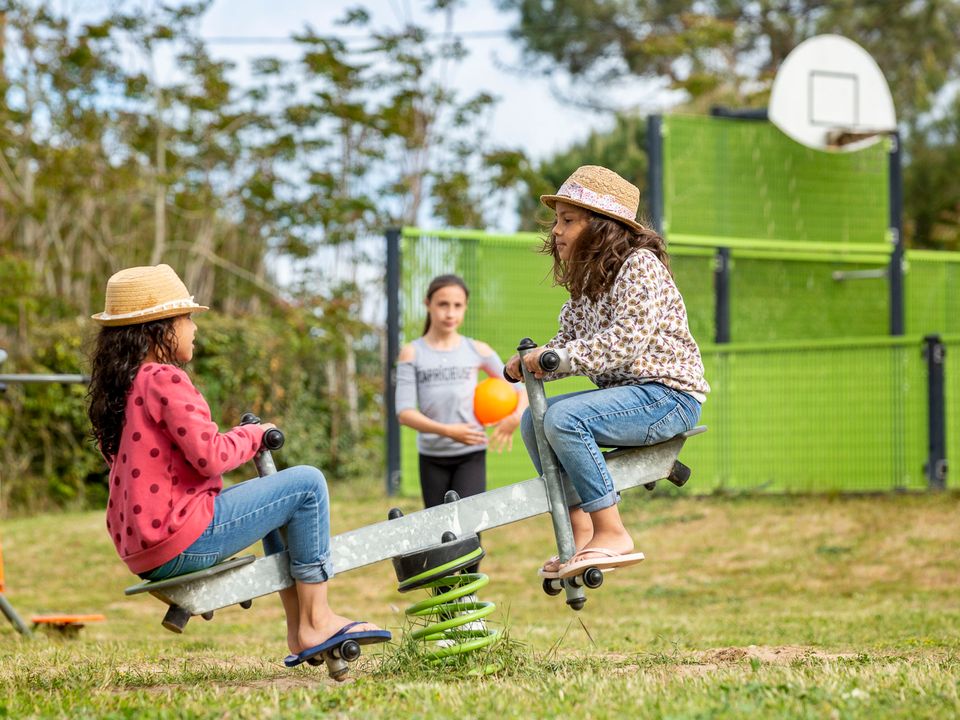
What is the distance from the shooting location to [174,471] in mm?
4355

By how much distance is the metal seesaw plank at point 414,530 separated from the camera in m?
4.46

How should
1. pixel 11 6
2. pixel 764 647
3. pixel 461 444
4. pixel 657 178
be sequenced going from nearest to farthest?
1. pixel 764 647
2. pixel 461 444
3. pixel 657 178
4. pixel 11 6

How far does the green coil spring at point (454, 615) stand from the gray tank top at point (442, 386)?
7.22 ft

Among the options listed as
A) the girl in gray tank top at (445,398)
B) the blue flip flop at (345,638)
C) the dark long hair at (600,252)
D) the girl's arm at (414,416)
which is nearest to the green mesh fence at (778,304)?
the girl in gray tank top at (445,398)

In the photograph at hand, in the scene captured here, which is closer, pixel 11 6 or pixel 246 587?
pixel 246 587

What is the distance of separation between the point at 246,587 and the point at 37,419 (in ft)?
34.7

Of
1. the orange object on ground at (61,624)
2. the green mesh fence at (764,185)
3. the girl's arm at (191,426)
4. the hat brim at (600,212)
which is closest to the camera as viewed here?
the girl's arm at (191,426)

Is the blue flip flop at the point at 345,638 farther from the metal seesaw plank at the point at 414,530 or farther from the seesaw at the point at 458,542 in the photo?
the metal seesaw plank at the point at 414,530

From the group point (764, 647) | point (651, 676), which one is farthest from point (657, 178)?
point (651, 676)

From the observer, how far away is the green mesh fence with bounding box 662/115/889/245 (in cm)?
1380

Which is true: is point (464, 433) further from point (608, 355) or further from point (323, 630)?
point (323, 630)

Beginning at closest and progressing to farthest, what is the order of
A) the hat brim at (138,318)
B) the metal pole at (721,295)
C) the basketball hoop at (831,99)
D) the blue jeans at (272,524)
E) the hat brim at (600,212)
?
1. the blue jeans at (272,524)
2. the hat brim at (138,318)
3. the hat brim at (600,212)
4. the metal pole at (721,295)
5. the basketball hoop at (831,99)

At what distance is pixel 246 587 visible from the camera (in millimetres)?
4504

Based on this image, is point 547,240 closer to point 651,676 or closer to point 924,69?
point 651,676
